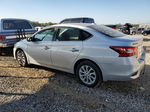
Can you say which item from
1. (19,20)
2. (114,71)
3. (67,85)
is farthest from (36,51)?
(19,20)

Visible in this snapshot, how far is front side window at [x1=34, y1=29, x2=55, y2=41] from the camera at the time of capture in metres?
5.14

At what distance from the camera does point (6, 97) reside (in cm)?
396

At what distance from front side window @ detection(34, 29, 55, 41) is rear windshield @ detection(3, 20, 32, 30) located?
11.2 ft

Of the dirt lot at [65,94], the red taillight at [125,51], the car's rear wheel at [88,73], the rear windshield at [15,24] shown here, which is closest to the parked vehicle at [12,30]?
the rear windshield at [15,24]

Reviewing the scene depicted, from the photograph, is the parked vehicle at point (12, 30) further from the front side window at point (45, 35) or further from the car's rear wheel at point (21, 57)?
the front side window at point (45, 35)

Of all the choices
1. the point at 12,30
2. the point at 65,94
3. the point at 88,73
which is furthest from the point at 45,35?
the point at 12,30

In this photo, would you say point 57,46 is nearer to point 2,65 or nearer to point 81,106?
point 81,106

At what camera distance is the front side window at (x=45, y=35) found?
5.14m

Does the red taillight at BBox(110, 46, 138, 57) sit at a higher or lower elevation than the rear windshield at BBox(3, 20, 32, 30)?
lower

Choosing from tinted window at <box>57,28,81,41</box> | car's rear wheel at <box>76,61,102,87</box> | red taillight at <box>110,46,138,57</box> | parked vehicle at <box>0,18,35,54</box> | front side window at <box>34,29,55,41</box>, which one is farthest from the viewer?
parked vehicle at <box>0,18,35,54</box>

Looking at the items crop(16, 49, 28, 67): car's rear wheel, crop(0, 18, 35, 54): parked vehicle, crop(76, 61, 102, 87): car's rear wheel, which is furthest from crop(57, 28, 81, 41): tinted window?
crop(0, 18, 35, 54): parked vehicle

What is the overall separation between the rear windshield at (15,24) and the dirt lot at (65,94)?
12.2 feet

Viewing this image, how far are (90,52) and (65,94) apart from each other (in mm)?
1187

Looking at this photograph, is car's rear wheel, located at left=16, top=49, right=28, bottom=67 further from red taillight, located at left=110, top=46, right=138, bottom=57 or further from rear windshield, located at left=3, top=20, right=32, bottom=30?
red taillight, located at left=110, top=46, right=138, bottom=57
